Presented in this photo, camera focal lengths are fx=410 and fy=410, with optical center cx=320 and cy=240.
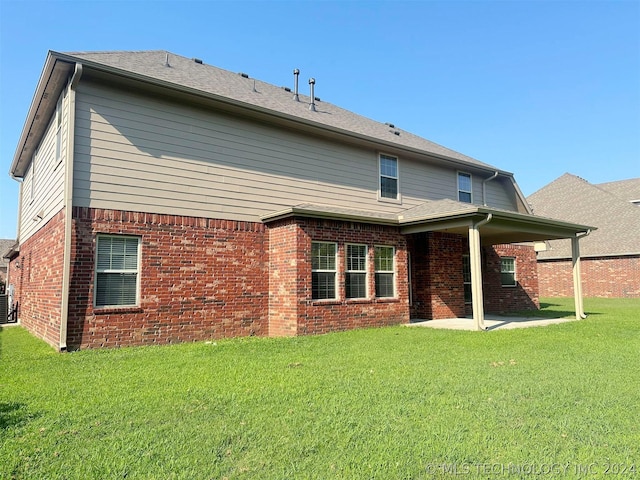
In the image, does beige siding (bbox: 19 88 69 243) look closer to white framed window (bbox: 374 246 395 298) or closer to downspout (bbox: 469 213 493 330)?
white framed window (bbox: 374 246 395 298)

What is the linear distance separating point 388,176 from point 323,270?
4385 millimetres

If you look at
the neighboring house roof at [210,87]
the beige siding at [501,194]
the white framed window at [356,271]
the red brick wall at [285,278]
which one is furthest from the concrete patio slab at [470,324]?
the beige siding at [501,194]

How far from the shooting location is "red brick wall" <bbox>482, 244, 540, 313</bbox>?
14961mm

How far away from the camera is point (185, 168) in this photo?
9.07 m

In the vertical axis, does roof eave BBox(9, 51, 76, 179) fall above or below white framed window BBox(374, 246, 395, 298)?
above

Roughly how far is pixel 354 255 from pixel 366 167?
3102 mm

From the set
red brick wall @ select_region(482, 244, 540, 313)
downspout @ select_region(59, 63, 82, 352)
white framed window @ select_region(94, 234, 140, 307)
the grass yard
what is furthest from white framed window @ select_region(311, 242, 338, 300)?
red brick wall @ select_region(482, 244, 540, 313)

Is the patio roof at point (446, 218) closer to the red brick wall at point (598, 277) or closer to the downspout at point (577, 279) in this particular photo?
the downspout at point (577, 279)

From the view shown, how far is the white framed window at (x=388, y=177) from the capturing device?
12545 millimetres

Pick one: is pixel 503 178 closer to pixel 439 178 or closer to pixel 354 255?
pixel 439 178

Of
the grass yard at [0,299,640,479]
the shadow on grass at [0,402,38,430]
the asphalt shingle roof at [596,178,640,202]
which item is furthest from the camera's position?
the asphalt shingle roof at [596,178,640,202]

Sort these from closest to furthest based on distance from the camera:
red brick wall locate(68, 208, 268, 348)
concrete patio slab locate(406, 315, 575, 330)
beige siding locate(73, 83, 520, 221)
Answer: red brick wall locate(68, 208, 268, 348), beige siding locate(73, 83, 520, 221), concrete patio slab locate(406, 315, 575, 330)

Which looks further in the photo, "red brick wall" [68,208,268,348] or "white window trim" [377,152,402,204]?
"white window trim" [377,152,402,204]

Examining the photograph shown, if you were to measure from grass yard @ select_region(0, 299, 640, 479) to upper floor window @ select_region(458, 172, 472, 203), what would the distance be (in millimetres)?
8219
